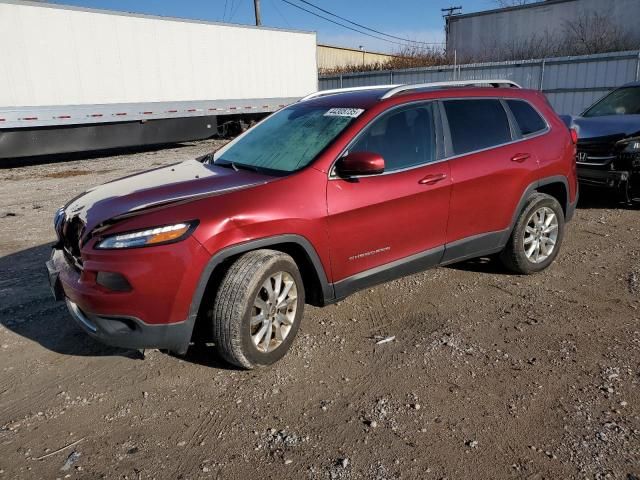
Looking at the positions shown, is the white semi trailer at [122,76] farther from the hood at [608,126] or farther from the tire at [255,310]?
the tire at [255,310]

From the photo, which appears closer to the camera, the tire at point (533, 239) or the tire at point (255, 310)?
the tire at point (255, 310)

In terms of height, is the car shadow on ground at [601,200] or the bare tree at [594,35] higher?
the bare tree at [594,35]

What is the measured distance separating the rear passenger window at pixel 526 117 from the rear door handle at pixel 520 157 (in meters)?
0.23

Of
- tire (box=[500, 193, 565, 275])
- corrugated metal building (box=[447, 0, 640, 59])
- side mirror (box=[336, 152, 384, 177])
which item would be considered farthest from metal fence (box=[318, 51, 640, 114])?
side mirror (box=[336, 152, 384, 177])

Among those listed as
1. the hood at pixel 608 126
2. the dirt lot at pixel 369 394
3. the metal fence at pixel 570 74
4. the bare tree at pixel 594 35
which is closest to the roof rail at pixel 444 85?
the dirt lot at pixel 369 394

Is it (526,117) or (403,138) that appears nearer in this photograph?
(403,138)

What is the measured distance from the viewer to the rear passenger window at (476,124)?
4.14m

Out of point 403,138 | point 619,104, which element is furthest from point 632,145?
point 403,138

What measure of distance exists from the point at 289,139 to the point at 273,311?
137 centimetres

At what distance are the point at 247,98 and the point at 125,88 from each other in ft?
14.5

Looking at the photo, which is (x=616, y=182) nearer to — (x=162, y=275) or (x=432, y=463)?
(x=432, y=463)

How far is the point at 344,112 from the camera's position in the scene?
3834mm

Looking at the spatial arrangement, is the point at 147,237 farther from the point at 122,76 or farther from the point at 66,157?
the point at 66,157

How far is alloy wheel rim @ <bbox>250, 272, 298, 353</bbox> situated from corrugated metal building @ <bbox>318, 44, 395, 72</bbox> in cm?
3674
